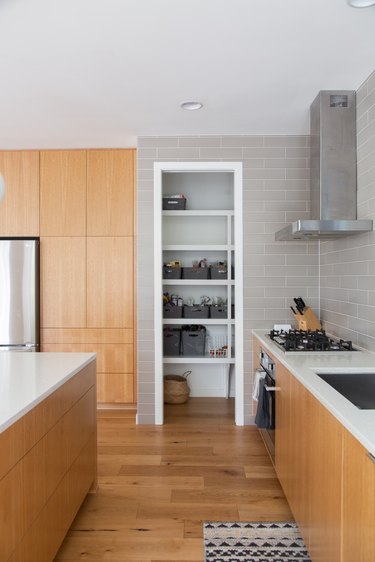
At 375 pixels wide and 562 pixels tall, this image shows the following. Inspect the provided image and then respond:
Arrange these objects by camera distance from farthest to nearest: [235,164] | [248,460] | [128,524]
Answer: [235,164] < [248,460] < [128,524]

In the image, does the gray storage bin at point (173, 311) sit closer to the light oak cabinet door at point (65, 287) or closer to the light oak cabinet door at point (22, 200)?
the light oak cabinet door at point (65, 287)

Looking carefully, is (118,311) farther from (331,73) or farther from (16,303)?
(331,73)

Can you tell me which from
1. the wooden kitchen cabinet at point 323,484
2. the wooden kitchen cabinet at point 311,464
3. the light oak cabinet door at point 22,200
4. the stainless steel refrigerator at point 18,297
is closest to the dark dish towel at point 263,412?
the wooden kitchen cabinet at point 311,464

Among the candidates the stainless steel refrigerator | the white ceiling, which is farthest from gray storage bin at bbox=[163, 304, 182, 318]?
the white ceiling

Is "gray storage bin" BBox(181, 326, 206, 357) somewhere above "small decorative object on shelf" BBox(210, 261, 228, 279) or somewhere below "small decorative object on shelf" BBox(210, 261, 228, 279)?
below

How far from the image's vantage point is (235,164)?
4023mm

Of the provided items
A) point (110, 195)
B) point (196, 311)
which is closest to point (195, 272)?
point (196, 311)

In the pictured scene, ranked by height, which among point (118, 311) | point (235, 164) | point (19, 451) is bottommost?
point (19, 451)

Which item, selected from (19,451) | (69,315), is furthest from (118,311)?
(19,451)

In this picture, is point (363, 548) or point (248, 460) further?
point (248, 460)

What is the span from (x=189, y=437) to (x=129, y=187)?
93.1 inches

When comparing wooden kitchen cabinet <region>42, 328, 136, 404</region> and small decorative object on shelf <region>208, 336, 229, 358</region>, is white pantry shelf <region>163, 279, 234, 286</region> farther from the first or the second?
small decorative object on shelf <region>208, 336, 229, 358</region>

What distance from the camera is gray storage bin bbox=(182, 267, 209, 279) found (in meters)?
4.41

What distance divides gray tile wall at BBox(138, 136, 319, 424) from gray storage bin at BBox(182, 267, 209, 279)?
52 centimetres
